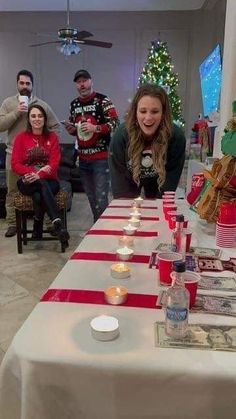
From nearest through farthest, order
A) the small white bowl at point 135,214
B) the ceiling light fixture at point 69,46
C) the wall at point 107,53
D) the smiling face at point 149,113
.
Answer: the small white bowl at point 135,214 < the smiling face at point 149,113 < the ceiling light fixture at point 69,46 < the wall at point 107,53

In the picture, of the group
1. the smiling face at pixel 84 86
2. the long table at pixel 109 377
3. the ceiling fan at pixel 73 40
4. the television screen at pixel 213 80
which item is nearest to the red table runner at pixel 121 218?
the long table at pixel 109 377

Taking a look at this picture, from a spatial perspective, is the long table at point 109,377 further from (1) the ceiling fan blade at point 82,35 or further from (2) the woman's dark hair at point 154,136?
(1) the ceiling fan blade at point 82,35

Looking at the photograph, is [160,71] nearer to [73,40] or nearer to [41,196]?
[73,40]

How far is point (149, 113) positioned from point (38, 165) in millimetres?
1615

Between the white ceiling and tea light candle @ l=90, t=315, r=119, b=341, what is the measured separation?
6095 millimetres

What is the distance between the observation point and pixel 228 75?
2732 mm

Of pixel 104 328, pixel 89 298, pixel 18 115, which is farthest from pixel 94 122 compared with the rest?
pixel 104 328

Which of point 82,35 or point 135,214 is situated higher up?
point 82,35

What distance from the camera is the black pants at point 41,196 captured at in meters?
3.18

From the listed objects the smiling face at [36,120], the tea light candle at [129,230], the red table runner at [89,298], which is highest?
the smiling face at [36,120]

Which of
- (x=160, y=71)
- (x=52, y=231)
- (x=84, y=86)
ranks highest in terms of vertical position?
(x=160, y=71)

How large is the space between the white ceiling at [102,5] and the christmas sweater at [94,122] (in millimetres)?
3429

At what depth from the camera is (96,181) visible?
3.42 meters

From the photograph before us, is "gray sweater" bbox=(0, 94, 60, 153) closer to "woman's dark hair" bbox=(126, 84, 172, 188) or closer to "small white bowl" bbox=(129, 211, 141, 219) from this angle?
"woman's dark hair" bbox=(126, 84, 172, 188)
